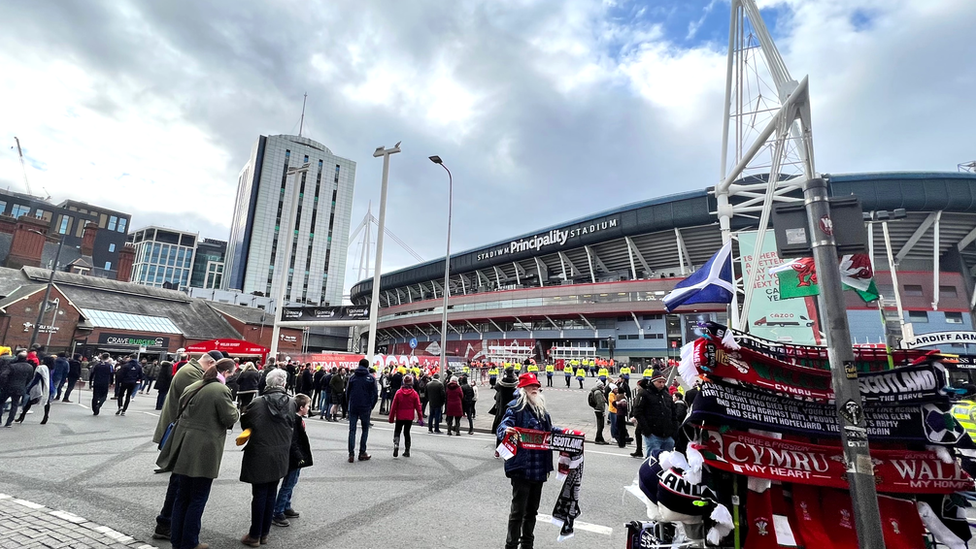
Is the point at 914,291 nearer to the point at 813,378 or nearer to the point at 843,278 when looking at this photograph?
the point at 843,278

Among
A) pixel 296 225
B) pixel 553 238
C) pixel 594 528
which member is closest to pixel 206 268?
pixel 296 225

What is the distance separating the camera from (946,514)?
3662 millimetres

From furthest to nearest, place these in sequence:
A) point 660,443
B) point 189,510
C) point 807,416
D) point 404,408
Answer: point 404,408 < point 660,443 < point 189,510 < point 807,416

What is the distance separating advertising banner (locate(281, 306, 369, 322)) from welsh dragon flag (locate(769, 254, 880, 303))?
95.2ft

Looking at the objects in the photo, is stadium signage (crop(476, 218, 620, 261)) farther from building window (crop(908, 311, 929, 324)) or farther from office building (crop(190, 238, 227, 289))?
office building (crop(190, 238, 227, 289))

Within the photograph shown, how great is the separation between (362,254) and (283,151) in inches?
1948

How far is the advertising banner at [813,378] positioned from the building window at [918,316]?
1984 inches

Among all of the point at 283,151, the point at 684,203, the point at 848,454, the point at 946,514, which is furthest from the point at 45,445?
the point at 283,151

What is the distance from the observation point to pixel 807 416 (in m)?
3.87

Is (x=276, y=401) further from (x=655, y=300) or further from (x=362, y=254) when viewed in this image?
(x=362, y=254)

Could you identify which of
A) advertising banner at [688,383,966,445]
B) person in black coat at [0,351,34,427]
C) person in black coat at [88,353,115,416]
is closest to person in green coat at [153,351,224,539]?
advertising banner at [688,383,966,445]

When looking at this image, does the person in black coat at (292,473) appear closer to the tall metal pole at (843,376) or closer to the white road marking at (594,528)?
the white road marking at (594,528)

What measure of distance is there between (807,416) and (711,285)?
7.25 m

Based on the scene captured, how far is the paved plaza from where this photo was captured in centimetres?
462
